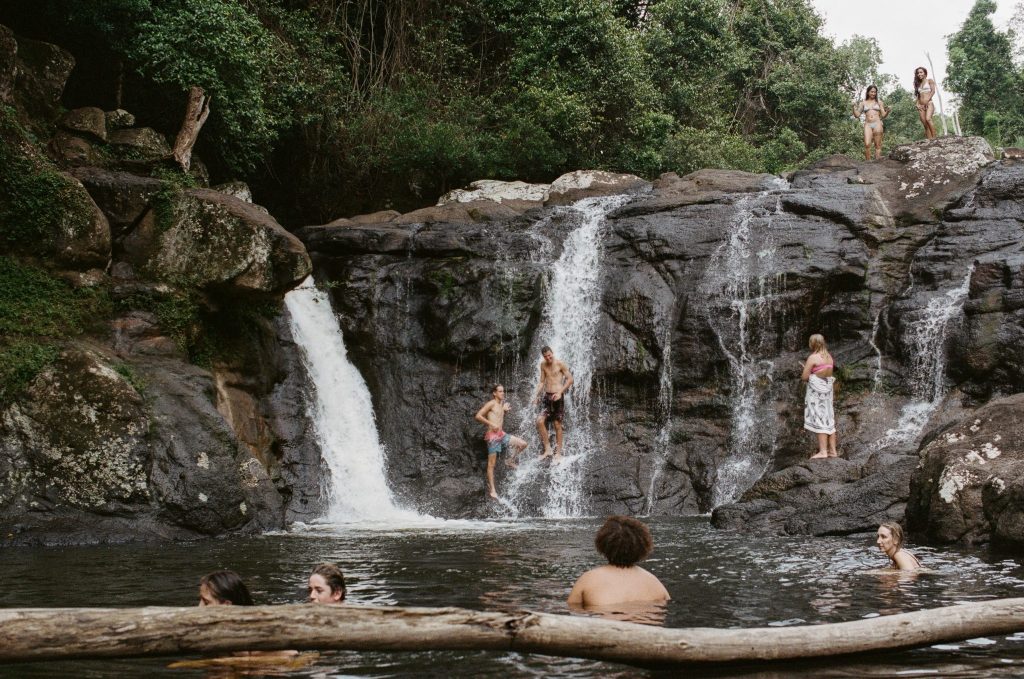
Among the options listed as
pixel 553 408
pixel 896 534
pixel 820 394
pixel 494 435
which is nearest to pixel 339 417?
pixel 494 435

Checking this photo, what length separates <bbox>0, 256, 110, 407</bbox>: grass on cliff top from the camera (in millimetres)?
12891

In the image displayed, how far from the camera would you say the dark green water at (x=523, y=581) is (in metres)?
5.29

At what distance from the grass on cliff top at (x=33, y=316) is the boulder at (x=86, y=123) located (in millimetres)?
3470

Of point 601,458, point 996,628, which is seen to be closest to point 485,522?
point 601,458

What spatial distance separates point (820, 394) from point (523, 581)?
776 centimetres

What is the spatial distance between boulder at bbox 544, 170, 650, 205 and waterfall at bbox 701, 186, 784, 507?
12.8 feet

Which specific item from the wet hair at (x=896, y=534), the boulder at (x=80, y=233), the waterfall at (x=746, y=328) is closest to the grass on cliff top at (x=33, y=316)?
the boulder at (x=80, y=233)

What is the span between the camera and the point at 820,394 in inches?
578

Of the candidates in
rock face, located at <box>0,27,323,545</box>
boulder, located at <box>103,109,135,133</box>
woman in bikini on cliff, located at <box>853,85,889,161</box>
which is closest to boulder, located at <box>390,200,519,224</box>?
rock face, located at <box>0,27,323,545</box>

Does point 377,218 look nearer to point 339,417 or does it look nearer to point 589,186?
point 589,186

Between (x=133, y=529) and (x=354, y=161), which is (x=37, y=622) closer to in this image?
(x=133, y=529)

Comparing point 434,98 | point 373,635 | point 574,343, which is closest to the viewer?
point 373,635

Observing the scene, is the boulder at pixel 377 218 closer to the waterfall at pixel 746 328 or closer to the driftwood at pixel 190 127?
the driftwood at pixel 190 127

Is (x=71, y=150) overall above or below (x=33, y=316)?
above
